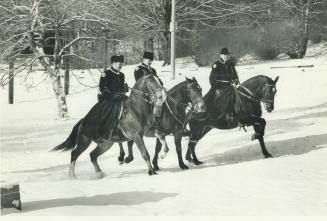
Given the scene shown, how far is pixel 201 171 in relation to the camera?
1204 centimetres

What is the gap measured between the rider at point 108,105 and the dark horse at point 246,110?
7.08 ft

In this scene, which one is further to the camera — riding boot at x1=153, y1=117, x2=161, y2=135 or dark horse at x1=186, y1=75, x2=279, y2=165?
dark horse at x1=186, y1=75, x2=279, y2=165

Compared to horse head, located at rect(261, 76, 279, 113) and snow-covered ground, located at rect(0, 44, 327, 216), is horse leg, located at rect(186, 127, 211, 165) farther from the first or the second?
horse head, located at rect(261, 76, 279, 113)

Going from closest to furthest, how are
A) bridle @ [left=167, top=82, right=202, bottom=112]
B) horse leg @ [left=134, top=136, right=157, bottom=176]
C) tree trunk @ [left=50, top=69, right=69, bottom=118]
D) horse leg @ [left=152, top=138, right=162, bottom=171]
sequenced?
horse leg @ [left=134, top=136, right=157, bottom=176] < bridle @ [left=167, top=82, right=202, bottom=112] < horse leg @ [left=152, top=138, right=162, bottom=171] < tree trunk @ [left=50, top=69, right=69, bottom=118]

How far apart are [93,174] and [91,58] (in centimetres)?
891

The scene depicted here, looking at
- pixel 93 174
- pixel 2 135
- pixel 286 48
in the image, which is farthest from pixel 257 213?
pixel 286 48

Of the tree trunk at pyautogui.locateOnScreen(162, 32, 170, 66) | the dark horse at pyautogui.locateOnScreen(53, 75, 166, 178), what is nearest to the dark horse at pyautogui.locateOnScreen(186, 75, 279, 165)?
the dark horse at pyautogui.locateOnScreen(53, 75, 166, 178)

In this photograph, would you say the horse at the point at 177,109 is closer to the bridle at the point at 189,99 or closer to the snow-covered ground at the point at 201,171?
the bridle at the point at 189,99

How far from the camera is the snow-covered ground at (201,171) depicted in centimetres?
872

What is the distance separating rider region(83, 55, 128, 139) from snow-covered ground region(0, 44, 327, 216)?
1.02 meters

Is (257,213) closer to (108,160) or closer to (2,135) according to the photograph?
(108,160)

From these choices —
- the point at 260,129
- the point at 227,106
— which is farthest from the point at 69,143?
the point at 260,129

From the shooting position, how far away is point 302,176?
11.1 meters

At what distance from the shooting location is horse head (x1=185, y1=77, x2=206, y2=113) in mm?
11805
